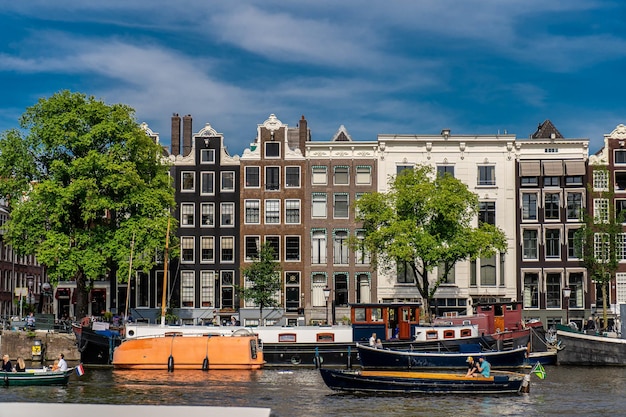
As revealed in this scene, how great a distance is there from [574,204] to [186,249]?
3157cm

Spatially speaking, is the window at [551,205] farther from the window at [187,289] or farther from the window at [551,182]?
the window at [187,289]

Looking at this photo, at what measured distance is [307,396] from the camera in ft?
136

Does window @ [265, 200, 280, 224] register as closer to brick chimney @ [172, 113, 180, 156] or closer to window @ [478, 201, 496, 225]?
brick chimney @ [172, 113, 180, 156]

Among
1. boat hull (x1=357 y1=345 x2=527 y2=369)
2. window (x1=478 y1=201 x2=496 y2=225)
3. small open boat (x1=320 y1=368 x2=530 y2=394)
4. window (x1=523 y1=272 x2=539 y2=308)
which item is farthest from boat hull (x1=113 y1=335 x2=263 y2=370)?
window (x1=523 y1=272 x2=539 y2=308)

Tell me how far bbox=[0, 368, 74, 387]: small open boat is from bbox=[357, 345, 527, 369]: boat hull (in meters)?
14.9

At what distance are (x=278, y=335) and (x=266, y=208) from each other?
22.5 metres

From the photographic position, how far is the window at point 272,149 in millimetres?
77375

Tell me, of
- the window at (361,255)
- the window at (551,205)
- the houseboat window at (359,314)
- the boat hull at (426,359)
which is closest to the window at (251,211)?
the window at (361,255)

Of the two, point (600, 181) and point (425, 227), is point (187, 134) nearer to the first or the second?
point (425, 227)

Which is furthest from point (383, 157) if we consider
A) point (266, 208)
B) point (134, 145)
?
point (134, 145)

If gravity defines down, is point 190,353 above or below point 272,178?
below

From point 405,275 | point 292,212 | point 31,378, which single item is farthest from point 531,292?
point 31,378

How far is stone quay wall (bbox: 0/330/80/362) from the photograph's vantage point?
198ft

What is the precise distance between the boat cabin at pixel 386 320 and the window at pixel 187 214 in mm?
24294
